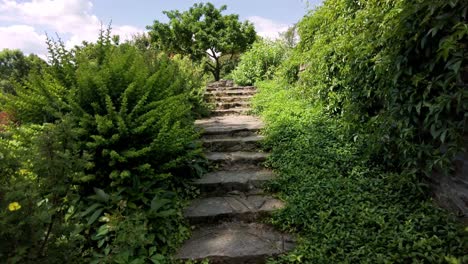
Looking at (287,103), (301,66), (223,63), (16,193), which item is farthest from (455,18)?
(223,63)

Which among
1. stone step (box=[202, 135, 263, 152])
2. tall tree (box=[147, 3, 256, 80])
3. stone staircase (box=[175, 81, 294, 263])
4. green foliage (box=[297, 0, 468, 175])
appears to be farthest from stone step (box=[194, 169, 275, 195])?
tall tree (box=[147, 3, 256, 80])

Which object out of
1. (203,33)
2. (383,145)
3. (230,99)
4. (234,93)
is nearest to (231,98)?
(230,99)

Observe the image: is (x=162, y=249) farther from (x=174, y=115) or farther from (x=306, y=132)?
(x=306, y=132)

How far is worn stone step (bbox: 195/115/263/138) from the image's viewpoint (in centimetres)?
464

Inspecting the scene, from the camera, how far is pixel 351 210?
8.22 ft

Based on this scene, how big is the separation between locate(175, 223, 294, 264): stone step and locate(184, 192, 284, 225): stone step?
8 centimetres

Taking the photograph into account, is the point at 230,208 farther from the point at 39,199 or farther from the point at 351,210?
the point at 39,199

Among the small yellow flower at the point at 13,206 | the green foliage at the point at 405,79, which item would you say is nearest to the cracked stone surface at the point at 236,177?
the green foliage at the point at 405,79

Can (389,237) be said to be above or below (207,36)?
below

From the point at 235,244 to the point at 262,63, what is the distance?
784 cm

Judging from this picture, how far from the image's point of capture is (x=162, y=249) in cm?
240

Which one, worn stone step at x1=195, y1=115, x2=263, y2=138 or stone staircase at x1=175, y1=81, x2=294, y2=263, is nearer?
stone staircase at x1=175, y1=81, x2=294, y2=263

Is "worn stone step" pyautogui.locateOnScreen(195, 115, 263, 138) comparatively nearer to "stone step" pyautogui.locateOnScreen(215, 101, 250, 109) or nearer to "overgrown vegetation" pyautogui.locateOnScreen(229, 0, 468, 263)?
"overgrown vegetation" pyautogui.locateOnScreen(229, 0, 468, 263)

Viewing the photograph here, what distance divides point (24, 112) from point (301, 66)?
462 cm
